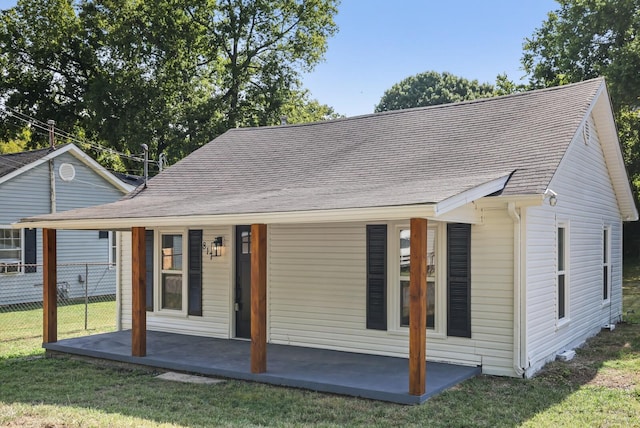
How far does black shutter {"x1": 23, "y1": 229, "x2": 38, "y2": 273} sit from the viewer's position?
17266 millimetres

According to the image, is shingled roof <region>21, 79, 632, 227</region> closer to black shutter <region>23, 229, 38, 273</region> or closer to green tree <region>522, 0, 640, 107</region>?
black shutter <region>23, 229, 38, 273</region>

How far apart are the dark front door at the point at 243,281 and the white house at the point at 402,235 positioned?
2 cm

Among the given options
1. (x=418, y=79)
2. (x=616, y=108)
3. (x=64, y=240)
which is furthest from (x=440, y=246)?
(x=418, y=79)

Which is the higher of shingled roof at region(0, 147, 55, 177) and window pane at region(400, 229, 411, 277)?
shingled roof at region(0, 147, 55, 177)

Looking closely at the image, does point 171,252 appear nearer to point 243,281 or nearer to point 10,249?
point 243,281

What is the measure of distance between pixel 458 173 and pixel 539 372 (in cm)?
286

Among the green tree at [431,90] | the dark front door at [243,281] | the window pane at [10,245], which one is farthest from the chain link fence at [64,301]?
the green tree at [431,90]

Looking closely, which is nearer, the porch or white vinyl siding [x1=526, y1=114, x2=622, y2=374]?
the porch

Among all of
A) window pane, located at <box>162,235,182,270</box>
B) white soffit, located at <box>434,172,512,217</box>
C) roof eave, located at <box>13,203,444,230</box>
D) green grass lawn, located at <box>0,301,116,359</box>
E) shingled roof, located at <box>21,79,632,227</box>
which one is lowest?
green grass lawn, located at <box>0,301,116,359</box>

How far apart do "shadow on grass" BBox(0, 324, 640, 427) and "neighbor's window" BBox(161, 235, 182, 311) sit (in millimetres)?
2341

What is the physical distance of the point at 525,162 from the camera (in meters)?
8.23

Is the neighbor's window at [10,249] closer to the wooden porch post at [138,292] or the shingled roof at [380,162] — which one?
the shingled roof at [380,162]

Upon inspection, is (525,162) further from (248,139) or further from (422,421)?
(248,139)

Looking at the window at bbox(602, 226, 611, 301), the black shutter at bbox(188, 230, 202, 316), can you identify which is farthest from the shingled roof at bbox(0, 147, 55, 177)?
the window at bbox(602, 226, 611, 301)
